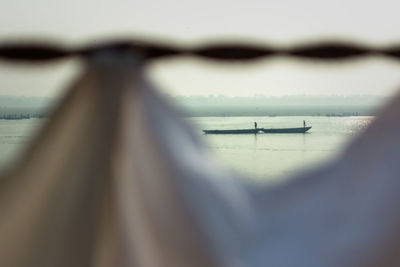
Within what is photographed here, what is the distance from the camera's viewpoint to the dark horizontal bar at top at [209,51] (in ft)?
1.04

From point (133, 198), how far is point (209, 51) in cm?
12

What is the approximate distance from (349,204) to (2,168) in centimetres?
24

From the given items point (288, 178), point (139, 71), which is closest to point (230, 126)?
point (288, 178)

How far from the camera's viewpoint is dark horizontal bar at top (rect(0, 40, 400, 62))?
32 cm

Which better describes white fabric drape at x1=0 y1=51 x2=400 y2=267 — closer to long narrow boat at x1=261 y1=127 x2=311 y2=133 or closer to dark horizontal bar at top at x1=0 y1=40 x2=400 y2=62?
dark horizontal bar at top at x1=0 y1=40 x2=400 y2=62

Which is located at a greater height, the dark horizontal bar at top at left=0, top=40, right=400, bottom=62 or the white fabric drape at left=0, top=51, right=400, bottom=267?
the dark horizontal bar at top at left=0, top=40, right=400, bottom=62

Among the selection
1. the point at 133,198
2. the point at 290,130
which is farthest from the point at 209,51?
the point at 290,130

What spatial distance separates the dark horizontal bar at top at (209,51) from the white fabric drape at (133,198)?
0.01 metres

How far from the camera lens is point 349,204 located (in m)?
0.37

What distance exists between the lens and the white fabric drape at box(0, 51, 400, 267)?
0.90 feet

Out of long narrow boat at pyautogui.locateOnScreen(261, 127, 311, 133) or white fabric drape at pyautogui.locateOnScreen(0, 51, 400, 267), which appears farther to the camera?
long narrow boat at pyautogui.locateOnScreen(261, 127, 311, 133)

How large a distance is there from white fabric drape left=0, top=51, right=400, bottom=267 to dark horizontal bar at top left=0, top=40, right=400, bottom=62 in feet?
0.05

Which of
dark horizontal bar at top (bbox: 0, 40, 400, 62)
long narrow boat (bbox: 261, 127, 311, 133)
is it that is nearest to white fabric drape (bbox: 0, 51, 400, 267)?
dark horizontal bar at top (bbox: 0, 40, 400, 62)

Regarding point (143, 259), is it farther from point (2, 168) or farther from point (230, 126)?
point (230, 126)
